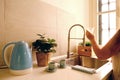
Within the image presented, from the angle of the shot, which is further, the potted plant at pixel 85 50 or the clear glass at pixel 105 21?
the clear glass at pixel 105 21

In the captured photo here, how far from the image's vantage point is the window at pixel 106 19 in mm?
1861

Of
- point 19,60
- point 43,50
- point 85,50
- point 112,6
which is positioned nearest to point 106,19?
point 112,6

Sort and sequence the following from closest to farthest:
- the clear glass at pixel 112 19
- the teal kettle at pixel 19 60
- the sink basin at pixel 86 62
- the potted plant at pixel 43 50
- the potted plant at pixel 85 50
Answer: the teal kettle at pixel 19 60 < the potted plant at pixel 43 50 < the sink basin at pixel 86 62 < the potted plant at pixel 85 50 < the clear glass at pixel 112 19

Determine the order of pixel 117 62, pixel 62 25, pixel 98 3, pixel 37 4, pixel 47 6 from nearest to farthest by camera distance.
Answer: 1. pixel 117 62
2. pixel 37 4
3. pixel 47 6
4. pixel 62 25
5. pixel 98 3

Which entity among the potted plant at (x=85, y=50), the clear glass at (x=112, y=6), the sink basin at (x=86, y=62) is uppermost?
the clear glass at (x=112, y=6)

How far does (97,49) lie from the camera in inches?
39.6

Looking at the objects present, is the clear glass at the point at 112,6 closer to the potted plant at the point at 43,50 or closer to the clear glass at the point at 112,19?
the clear glass at the point at 112,19

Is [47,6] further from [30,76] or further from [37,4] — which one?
[30,76]

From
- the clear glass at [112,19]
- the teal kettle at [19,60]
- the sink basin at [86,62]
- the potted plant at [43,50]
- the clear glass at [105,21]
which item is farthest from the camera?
the clear glass at [105,21]

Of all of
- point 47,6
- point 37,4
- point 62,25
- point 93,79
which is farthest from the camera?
point 62,25

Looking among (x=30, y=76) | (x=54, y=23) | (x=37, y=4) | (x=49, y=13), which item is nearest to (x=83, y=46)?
(x=54, y=23)

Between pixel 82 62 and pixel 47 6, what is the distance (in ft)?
2.56

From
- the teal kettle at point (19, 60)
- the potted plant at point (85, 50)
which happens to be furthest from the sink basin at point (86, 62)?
the teal kettle at point (19, 60)

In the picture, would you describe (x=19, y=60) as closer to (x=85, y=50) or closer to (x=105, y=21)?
(x=85, y=50)
